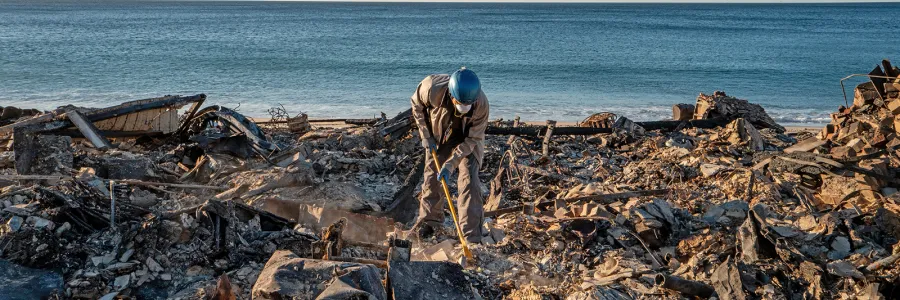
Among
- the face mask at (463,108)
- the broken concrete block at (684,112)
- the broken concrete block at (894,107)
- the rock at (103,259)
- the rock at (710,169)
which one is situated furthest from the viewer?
the broken concrete block at (684,112)

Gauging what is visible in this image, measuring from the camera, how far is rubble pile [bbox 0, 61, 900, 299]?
13.9 feet

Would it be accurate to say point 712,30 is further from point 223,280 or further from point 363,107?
point 223,280

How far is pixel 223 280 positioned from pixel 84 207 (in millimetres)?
1993

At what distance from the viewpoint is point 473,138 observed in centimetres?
521

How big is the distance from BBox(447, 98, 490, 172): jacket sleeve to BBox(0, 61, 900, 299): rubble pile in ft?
2.26

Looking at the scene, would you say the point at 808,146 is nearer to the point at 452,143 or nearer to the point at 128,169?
the point at 452,143

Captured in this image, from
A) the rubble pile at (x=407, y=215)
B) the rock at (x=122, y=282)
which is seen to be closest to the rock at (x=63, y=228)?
the rubble pile at (x=407, y=215)

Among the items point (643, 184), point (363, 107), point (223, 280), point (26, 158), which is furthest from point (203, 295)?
point (363, 107)

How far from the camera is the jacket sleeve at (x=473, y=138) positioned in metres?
5.15

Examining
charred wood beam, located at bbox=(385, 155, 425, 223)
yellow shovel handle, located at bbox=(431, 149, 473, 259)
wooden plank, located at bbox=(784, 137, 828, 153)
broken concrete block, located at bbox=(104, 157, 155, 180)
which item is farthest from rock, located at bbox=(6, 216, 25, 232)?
wooden plank, located at bbox=(784, 137, 828, 153)

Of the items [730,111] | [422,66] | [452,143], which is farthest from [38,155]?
[422,66]

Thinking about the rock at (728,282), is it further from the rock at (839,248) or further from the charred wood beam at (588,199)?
the charred wood beam at (588,199)

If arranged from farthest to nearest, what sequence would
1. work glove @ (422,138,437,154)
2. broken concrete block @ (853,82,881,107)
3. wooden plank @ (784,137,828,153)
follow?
broken concrete block @ (853,82,881,107) < wooden plank @ (784,137,828,153) < work glove @ (422,138,437,154)

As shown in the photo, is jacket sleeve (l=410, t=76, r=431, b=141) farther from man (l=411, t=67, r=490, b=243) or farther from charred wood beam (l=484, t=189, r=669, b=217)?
charred wood beam (l=484, t=189, r=669, b=217)
